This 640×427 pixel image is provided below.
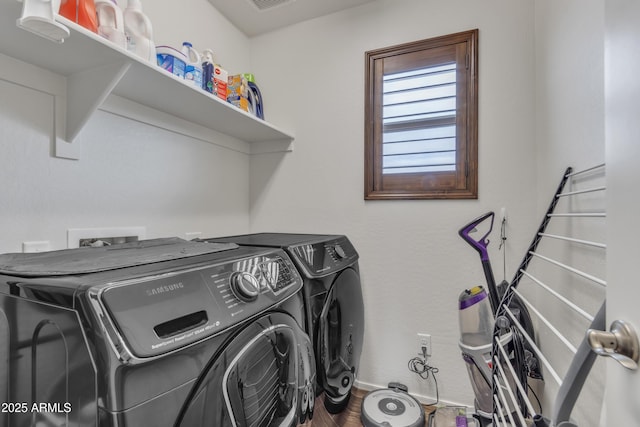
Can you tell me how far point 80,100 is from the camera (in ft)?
3.69

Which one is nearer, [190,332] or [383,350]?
[190,332]

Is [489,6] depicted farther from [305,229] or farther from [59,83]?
[59,83]

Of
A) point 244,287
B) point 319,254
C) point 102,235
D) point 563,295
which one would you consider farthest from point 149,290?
point 563,295

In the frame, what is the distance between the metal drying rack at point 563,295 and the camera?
748mm

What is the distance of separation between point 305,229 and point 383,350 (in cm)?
92

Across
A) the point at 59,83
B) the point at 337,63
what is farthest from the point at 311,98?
the point at 59,83

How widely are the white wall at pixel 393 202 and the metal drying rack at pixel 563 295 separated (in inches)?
14.9

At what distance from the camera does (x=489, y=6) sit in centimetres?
166

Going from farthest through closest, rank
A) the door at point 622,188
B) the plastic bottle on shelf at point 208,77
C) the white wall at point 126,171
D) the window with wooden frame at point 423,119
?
the window with wooden frame at point 423,119 → the plastic bottle on shelf at point 208,77 → the white wall at point 126,171 → the door at point 622,188

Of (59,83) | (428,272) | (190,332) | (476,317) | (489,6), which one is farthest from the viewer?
(428,272)

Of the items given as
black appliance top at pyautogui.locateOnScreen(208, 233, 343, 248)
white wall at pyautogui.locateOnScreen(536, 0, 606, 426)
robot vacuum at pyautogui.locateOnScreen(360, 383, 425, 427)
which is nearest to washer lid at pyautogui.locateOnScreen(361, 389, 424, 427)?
robot vacuum at pyautogui.locateOnScreen(360, 383, 425, 427)

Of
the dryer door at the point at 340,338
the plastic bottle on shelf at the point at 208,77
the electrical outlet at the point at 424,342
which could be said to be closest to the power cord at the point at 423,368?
the electrical outlet at the point at 424,342

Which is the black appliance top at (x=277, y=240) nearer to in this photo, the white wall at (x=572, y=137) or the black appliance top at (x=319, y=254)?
the black appliance top at (x=319, y=254)

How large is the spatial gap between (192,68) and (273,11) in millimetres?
931
